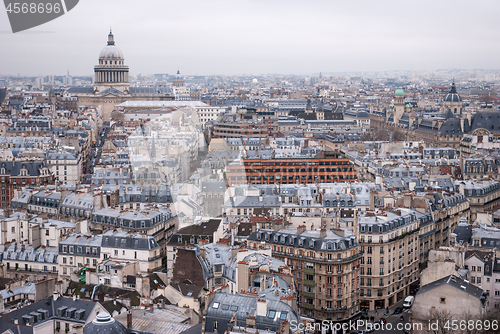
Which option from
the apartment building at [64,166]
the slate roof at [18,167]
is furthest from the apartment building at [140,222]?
the apartment building at [64,166]

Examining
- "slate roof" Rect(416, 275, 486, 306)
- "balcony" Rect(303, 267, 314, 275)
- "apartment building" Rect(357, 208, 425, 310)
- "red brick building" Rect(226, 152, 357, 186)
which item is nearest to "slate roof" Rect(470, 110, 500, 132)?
"red brick building" Rect(226, 152, 357, 186)

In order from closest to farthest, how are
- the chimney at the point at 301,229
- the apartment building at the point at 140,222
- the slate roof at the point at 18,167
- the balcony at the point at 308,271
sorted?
the balcony at the point at 308,271, the chimney at the point at 301,229, the apartment building at the point at 140,222, the slate roof at the point at 18,167

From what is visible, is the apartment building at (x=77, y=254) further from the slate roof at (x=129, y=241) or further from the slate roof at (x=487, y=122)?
the slate roof at (x=487, y=122)

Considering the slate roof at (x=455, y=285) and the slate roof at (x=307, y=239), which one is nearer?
the slate roof at (x=455, y=285)

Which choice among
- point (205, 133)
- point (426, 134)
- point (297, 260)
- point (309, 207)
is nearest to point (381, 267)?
point (297, 260)

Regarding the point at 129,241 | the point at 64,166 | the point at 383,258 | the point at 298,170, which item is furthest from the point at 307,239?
the point at 64,166

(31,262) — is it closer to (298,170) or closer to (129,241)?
(129,241)
